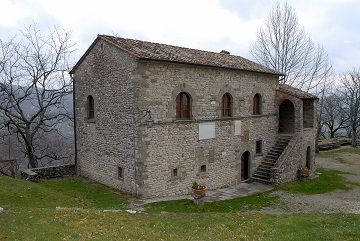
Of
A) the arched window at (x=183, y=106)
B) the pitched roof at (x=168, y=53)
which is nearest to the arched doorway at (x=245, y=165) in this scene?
the pitched roof at (x=168, y=53)

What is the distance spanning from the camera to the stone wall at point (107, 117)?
54.0 ft

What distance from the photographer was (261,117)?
22.1 m

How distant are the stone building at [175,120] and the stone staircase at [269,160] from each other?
0.22ft

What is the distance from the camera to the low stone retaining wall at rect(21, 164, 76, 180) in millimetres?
19359

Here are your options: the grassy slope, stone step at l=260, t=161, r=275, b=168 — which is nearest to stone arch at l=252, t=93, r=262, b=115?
stone step at l=260, t=161, r=275, b=168

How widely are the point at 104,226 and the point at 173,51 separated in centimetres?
1101

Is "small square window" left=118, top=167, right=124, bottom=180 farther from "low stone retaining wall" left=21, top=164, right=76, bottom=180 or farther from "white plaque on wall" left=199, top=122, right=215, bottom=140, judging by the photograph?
"low stone retaining wall" left=21, top=164, right=76, bottom=180

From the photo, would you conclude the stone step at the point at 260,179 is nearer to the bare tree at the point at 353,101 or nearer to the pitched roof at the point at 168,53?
the pitched roof at the point at 168,53

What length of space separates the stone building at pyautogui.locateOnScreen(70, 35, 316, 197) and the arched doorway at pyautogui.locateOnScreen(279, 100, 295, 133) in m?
1.49

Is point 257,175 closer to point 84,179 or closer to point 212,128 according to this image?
point 212,128

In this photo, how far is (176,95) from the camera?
16.9 meters

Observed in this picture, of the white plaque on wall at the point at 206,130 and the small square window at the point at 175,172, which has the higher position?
the white plaque on wall at the point at 206,130

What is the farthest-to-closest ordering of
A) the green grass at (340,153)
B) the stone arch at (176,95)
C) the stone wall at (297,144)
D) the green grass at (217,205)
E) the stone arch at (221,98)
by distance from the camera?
the green grass at (340,153)
the stone wall at (297,144)
the stone arch at (221,98)
the stone arch at (176,95)
the green grass at (217,205)

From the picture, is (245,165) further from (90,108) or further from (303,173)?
(90,108)
